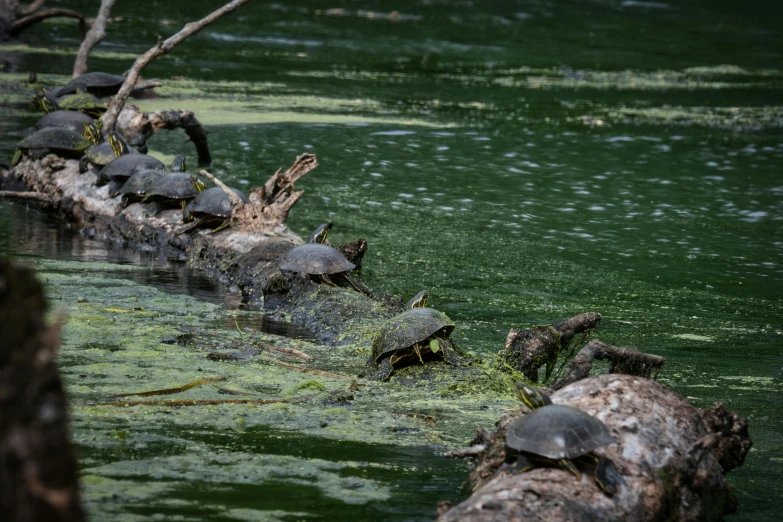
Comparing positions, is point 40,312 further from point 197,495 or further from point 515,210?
point 515,210

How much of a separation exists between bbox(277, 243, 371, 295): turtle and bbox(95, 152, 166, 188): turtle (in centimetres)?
244

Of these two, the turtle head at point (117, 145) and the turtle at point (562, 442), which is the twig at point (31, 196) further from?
the turtle at point (562, 442)

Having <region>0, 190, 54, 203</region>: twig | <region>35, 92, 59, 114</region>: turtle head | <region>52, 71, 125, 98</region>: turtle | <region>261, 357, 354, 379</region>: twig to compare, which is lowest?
<region>261, 357, 354, 379</region>: twig

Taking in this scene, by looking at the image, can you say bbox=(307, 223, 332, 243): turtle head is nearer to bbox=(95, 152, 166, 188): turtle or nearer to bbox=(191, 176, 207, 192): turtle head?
bbox=(191, 176, 207, 192): turtle head

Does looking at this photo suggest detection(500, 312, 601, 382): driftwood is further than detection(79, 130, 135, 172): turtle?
No

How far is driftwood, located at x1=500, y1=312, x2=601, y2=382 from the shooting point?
14.5 feet

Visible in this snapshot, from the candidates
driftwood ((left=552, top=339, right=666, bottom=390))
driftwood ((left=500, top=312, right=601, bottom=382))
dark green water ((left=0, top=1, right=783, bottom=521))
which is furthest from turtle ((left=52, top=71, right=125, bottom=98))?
driftwood ((left=552, top=339, right=666, bottom=390))

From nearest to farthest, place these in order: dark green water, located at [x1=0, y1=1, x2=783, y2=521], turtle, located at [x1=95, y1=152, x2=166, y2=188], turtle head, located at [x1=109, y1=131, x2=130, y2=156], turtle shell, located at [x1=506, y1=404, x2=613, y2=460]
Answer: turtle shell, located at [x1=506, y1=404, x2=613, y2=460] < dark green water, located at [x1=0, y1=1, x2=783, y2=521] < turtle, located at [x1=95, y1=152, x2=166, y2=188] < turtle head, located at [x1=109, y1=131, x2=130, y2=156]

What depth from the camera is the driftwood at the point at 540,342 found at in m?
4.43

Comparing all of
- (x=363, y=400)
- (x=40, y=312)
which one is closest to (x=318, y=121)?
(x=363, y=400)

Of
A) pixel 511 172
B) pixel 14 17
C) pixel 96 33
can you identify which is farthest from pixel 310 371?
pixel 14 17

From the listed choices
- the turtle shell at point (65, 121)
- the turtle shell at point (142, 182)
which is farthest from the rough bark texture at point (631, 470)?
the turtle shell at point (65, 121)

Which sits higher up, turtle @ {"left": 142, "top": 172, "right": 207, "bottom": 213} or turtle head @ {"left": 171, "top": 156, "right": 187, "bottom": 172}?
turtle head @ {"left": 171, "top": 156, "right": 187, "bottom": 172}

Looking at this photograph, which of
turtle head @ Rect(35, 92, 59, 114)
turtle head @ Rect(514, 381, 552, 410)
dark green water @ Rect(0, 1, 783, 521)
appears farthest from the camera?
turtle head @ Rect(35, 92, 59, 114)
